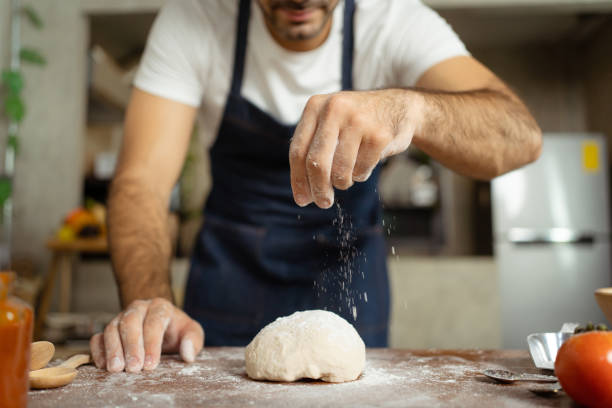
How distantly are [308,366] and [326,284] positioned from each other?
60 centimetres

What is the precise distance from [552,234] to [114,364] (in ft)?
12.6

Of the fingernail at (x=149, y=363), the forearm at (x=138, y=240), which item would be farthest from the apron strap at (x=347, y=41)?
the fingernail at (x=149, y=363)

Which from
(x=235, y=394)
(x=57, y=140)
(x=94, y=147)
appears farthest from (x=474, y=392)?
(x=94, y=147)

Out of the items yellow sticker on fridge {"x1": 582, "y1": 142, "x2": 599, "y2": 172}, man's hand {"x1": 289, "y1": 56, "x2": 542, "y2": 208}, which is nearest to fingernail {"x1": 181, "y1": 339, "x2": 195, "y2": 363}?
man's hand {"x1": 289, "y1": 56, "x2": 542, "y2": 208}

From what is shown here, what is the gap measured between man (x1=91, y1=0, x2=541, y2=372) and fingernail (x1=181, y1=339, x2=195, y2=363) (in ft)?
0.78

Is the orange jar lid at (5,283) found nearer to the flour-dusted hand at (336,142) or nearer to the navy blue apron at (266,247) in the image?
the flour-dusted hand at (336,142)

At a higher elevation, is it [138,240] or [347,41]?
[347,41]

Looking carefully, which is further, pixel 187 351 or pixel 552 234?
pixel 552 234

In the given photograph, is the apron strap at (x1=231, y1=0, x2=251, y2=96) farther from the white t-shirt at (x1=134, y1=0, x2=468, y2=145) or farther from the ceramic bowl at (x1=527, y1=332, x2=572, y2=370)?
the ceramic bowl at (x1=527, y1=332, x2=572, y2=370)

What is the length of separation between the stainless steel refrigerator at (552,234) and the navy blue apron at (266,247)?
2.85 metres

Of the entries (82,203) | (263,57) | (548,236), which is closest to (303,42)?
(263,57)

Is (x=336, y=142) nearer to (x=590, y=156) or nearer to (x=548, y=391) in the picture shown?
(x=548, y=391)

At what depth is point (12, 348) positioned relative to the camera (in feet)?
2.06

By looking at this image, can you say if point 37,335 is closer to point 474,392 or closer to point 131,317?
point 131,317
